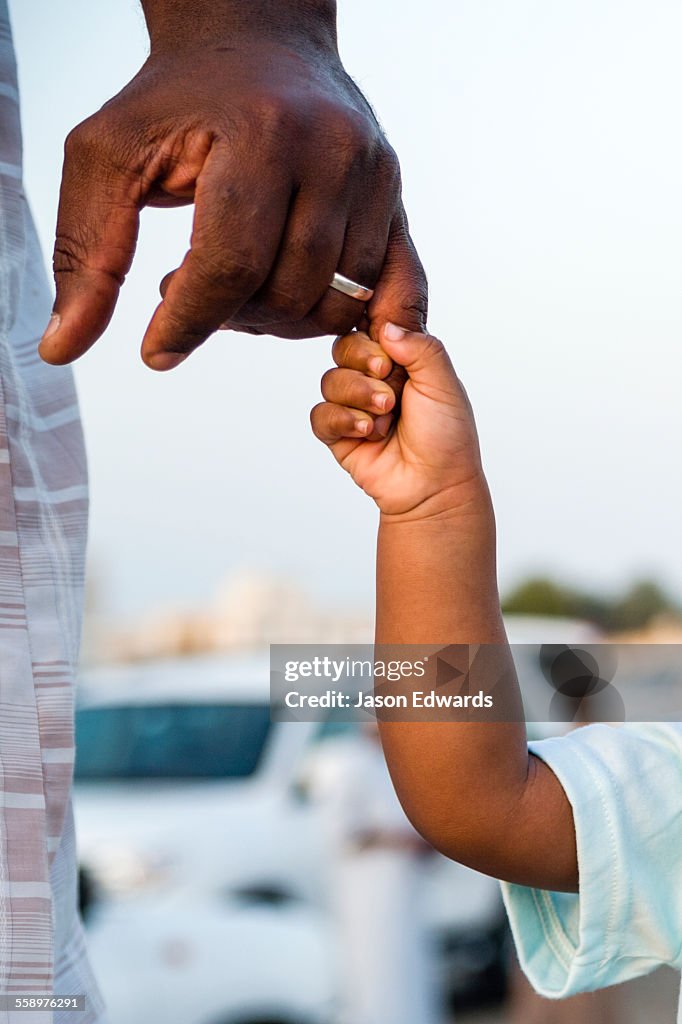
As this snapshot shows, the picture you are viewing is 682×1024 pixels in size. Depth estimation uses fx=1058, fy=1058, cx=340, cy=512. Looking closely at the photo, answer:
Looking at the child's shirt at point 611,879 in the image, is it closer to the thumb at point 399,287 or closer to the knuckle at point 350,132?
the thumb at point 399,287

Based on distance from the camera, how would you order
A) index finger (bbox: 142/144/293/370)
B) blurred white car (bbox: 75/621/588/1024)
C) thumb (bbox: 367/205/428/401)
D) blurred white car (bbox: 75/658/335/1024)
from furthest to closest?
blurred white car (bbox: 75/621/588/1024) → blurred white car (bbox: 75/658/335/1024) → thumb (bbox: 367/205/428/401) → index finger (bbox: 142/144/293/370)

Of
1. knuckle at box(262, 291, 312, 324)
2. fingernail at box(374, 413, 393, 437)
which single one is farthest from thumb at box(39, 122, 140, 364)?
fingernail at box(374, 413, 393, 437)

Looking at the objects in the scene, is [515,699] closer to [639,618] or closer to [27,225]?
[27,225]

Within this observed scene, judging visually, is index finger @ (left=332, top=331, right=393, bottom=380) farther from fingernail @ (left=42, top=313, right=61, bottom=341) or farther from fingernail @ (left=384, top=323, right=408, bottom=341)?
fingernail @ (left=42, top=313, right=61, bottom=341)

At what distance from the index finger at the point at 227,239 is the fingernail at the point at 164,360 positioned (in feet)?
0.14

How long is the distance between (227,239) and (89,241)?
133mm

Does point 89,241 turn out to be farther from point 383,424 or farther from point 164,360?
point 383,424

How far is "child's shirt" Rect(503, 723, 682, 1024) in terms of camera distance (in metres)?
1.27

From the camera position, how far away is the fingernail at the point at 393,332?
3.68ft

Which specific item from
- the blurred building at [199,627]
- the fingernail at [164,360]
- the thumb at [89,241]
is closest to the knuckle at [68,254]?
the thumb at [89,241]

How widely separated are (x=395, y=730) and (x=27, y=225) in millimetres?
735

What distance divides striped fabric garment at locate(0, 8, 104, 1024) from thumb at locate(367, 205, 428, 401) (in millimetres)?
388

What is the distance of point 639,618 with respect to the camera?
49.5 metres

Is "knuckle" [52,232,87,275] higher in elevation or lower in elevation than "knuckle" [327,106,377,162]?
lower
